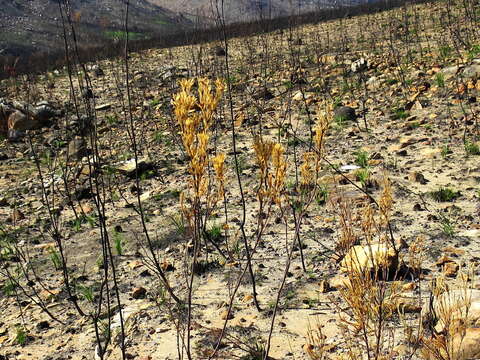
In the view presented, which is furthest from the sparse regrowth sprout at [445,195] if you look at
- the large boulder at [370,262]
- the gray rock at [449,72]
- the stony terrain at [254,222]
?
the gray rock at [449,72]

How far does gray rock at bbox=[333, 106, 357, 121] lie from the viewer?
23.7ft

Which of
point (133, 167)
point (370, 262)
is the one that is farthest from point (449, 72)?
point (370, 262)

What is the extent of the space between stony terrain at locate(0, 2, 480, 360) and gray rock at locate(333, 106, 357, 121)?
1.0 inches

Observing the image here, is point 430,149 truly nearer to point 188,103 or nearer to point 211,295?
point 211,295

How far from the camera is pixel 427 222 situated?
12.9ft

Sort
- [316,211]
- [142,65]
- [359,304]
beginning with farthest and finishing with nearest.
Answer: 1. [142,65]
2. [316,211]
3. [359,304]

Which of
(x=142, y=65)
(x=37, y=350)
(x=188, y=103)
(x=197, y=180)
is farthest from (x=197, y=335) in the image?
(x=142, y=65)

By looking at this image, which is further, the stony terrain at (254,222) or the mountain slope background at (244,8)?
the mountain slope background at (244,8)

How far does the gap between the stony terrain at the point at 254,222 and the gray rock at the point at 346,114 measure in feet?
0.08

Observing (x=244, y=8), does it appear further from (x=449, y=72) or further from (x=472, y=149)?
(x=472, y=149)

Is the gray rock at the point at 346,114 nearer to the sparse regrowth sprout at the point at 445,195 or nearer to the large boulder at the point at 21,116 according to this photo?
the sparse regrowth sprout at the point at 445,195

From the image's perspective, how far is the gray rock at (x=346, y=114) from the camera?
722cm

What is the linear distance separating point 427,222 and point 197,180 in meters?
2.69

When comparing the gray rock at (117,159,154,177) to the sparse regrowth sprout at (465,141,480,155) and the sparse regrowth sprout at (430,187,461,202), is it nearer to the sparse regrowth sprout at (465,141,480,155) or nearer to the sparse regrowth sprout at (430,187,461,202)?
the sparse regrowth sprout at (430,187,461,202)
